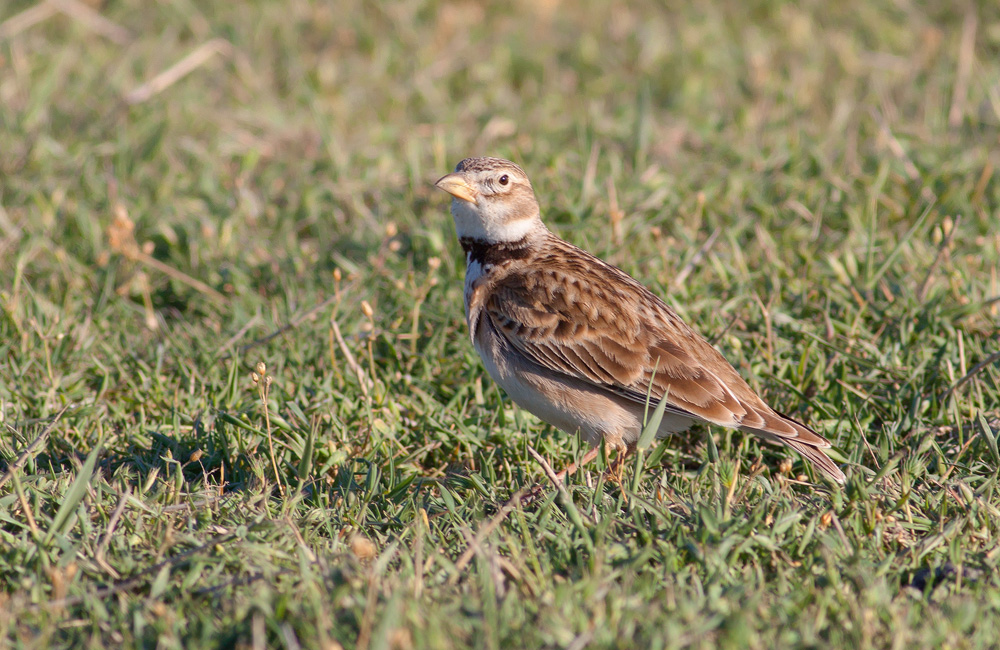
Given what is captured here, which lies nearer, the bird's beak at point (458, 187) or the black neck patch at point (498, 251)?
the bird's beak at point (458, 187)

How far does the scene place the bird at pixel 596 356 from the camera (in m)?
4.64

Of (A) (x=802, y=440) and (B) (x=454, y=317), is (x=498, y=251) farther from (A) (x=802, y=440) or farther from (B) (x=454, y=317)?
(A) (x=802, y=440)

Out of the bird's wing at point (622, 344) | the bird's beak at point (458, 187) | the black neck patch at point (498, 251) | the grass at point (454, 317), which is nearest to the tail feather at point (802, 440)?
the bird's wing at point (622, 344)

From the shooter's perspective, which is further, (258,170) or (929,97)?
(929,97)

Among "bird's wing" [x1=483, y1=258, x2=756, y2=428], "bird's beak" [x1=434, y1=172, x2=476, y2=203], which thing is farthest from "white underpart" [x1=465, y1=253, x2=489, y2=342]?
"bird's beak" [x1=434, y1=172, x2=476, y2=203]

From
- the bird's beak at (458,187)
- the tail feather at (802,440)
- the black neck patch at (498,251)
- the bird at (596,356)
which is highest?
the bird's beak at (458,187)

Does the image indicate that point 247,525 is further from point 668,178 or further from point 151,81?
point 151,81

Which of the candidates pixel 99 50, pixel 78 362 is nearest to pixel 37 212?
pixel 78 362

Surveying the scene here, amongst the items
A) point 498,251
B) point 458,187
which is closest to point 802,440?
point 498,251

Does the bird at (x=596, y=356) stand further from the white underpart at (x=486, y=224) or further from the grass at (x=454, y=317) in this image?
the grass at (x=454, y=317)

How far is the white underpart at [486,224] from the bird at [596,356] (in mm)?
18

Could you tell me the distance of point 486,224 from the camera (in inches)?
211

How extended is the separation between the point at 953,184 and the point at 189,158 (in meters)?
5.17

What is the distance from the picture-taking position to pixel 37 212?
682 cm
